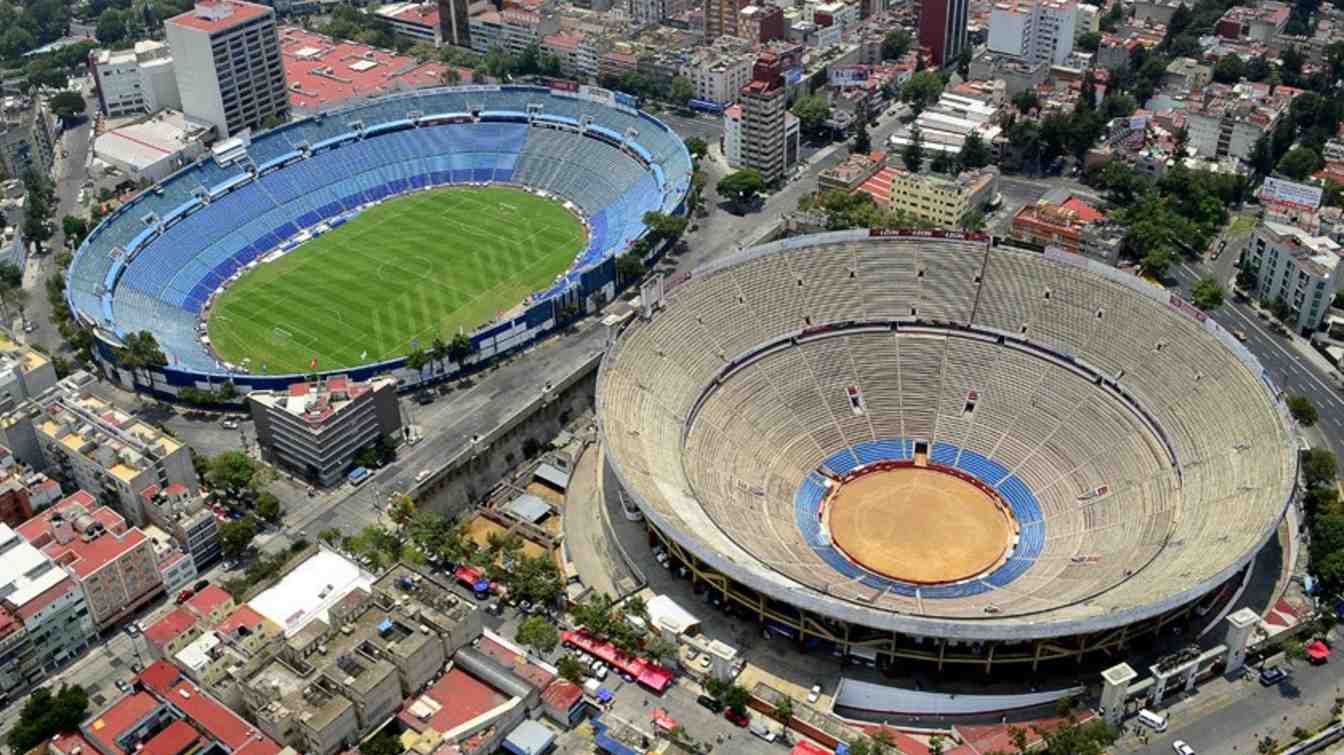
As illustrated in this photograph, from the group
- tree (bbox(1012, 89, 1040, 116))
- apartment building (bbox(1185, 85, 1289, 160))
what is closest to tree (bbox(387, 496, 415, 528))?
tree (bbox(1012, 89, 1040, 116))

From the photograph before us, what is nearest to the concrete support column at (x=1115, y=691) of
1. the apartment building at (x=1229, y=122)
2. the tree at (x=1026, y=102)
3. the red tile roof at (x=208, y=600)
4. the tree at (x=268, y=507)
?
the red tile roof at (x=208, y=600)

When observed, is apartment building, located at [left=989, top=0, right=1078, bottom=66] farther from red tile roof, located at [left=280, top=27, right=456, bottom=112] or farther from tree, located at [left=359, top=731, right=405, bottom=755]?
tree, located at [left=359, top=731, right=405, bottom=755]

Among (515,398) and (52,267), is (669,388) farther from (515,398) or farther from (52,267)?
(52,267)

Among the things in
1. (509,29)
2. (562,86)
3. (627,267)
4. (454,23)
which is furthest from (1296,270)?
(454,23)

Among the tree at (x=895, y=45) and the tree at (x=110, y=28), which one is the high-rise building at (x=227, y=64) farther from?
the tree at (x=895, y=45)

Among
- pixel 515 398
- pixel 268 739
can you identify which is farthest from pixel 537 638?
pixel 515 398

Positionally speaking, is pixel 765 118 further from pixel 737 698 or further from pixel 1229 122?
pixel 737 698
